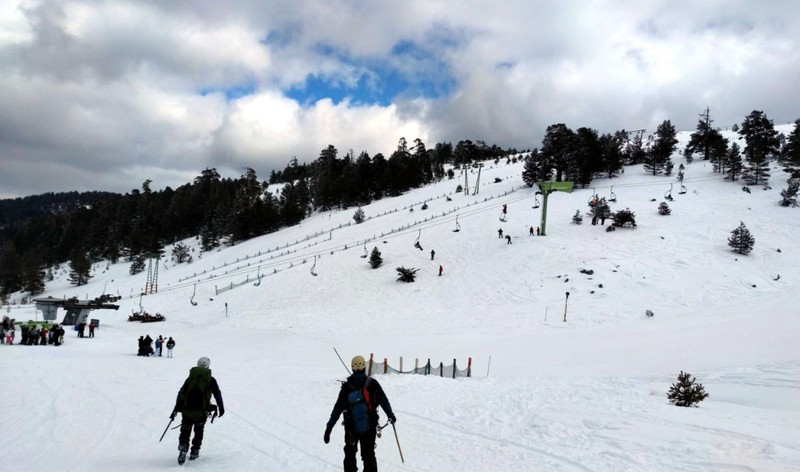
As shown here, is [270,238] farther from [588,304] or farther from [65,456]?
[65,456]

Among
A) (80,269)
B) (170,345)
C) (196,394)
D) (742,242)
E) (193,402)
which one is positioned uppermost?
(742,242)

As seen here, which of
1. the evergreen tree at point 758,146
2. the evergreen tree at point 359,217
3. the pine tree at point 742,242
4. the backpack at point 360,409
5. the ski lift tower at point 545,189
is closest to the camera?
the backpack at point 360,409

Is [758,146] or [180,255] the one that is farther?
[180,255]

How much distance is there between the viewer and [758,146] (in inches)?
2238

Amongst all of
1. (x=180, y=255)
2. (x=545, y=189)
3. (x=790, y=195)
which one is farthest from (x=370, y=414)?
(x=180, y=255)

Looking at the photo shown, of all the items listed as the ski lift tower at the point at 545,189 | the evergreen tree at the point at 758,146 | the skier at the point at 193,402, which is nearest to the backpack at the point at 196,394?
the skier at the point at 193,402

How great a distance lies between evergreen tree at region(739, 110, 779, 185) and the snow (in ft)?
8.33

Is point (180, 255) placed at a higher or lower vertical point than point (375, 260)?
lower

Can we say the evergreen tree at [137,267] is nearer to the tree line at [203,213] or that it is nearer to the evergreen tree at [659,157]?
the tree line at [203,213]

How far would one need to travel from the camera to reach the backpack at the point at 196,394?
8008 mm

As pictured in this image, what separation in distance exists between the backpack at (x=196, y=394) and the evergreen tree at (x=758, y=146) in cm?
6410

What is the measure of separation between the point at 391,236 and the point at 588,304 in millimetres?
29072

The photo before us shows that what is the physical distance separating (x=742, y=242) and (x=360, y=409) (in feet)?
130

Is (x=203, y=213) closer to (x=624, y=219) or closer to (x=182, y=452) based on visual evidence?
(x=624, y=219)
